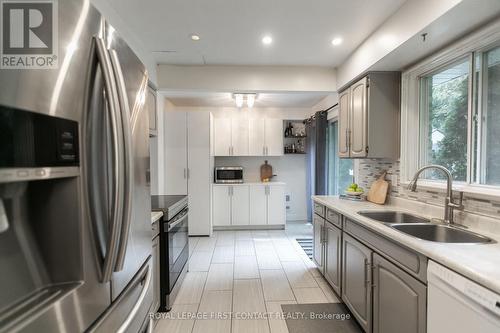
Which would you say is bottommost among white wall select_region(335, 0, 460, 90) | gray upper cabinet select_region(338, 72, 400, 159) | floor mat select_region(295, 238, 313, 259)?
floor mat select_region(295, 238, 313, 259)

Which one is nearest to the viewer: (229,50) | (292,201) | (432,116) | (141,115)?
(141,115)

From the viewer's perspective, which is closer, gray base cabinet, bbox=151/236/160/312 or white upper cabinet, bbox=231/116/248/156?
gray base cabinet, bbox=151/236/160/312

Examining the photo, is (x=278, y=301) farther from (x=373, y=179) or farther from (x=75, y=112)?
(x=75, y=112)

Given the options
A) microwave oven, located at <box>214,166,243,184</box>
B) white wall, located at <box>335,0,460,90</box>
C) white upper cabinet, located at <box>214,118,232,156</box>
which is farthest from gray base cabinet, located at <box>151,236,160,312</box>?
white upper cabinet, located at <box>214,118,232,156</box>

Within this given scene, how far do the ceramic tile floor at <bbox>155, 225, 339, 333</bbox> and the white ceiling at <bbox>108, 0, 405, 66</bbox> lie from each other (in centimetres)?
262

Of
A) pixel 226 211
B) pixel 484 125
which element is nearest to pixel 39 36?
pixel 484 125

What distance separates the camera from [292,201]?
5.53 m

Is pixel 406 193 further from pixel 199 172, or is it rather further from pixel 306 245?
pixel 199 172

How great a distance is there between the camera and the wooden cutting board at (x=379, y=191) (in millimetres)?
2623

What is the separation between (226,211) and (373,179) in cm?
274

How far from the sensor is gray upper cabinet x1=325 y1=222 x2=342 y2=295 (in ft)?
7.52

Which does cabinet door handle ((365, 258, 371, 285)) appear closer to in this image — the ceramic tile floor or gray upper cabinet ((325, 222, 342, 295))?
gray upper cabinet ((325, 222, 342, 295))

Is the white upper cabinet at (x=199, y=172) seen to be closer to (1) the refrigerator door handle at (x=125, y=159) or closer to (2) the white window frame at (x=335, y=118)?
(2) the white window frame at (x=335, y=118)

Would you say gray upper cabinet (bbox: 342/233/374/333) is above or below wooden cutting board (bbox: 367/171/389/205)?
below
